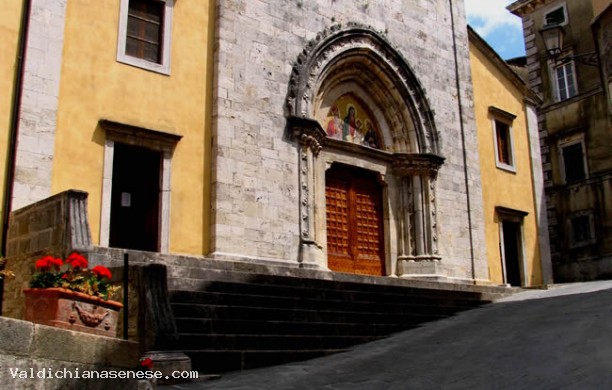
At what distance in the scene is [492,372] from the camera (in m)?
7.02

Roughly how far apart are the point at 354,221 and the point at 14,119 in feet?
26.5

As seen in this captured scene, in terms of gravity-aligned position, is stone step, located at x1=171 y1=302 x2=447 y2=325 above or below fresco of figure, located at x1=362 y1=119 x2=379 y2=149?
below

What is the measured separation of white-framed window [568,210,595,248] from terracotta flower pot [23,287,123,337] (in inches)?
901

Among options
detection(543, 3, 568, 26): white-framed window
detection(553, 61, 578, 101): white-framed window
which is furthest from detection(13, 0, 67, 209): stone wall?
detection(543, 3, 568, 26): white-framed window

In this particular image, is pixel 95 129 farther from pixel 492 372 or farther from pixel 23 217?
pixel 492 372

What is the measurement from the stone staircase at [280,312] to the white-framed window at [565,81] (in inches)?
701

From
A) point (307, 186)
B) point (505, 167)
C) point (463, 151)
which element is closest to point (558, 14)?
point (505, 167)

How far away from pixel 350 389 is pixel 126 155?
7425 millimetres

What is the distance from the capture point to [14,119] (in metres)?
10.7

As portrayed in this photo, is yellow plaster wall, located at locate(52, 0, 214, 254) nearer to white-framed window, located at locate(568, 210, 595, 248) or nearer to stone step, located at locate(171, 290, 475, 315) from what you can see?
stone step, located at locate(171, 290, 475, 315)

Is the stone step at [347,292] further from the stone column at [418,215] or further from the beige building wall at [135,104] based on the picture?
the beige building wall at [135,104]

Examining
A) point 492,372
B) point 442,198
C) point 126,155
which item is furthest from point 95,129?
point 442,198

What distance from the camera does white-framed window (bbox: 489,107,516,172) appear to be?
63.3 ft

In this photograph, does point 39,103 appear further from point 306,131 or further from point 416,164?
point 416,164
